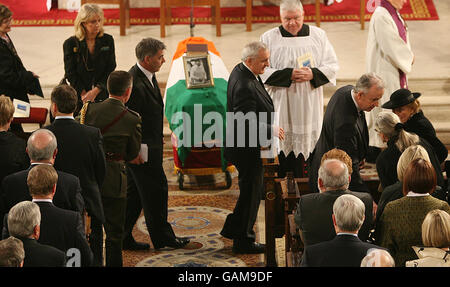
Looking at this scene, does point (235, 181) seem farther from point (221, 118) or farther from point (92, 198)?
point (92, 198)

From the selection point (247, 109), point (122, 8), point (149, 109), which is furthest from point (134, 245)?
point (122, 8)

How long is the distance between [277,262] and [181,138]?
1.93 metres

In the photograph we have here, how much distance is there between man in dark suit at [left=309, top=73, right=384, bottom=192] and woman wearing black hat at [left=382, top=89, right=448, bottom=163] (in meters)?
0.51

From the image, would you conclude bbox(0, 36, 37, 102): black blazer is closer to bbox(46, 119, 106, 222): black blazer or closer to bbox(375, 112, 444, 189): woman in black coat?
bbox(46, 119, 106, 222): black blazer

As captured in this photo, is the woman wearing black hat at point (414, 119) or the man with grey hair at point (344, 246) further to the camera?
the woman wearing black hat at point (414, 119)

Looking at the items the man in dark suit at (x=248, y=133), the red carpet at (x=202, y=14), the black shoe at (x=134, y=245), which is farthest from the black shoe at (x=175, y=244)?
the red carpet at (x=202, y=14)

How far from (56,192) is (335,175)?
1653 mm

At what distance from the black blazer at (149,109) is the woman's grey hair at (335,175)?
1.96 meters

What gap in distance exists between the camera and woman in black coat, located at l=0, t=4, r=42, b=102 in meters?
7.49

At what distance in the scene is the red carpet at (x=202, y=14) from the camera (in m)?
11.8

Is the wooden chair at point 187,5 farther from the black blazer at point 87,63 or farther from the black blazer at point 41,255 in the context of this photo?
the black blazer at point 41,255

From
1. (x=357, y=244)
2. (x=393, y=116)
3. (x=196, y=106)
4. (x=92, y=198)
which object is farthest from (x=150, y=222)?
(x=357, y=244)

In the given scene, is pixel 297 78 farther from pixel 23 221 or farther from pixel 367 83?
pixel 23 221

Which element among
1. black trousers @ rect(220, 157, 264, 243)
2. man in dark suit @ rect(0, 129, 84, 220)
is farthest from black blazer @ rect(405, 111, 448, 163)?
man in dark suit @ rect(0, 129, 84, 220)
